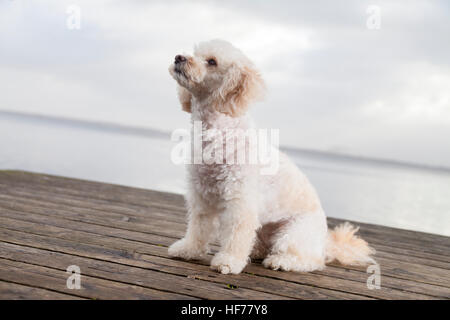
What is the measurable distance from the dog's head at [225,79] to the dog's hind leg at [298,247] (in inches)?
33.6

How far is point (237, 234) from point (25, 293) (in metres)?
1.17

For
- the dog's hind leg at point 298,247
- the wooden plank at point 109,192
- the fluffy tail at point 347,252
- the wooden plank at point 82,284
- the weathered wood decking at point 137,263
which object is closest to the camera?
the wooden plank at point 82,284

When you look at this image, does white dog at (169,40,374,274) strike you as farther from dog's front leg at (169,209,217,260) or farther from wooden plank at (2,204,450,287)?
wooden plank at (2,204,450,287)

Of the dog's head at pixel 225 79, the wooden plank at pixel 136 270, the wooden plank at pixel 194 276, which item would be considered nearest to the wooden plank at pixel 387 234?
the wooden plank at pixel 136 270

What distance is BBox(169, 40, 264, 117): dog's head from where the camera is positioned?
2.35m

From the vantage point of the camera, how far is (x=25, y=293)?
182cm

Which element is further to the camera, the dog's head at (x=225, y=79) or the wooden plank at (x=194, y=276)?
the dog's head at (x=225, y=79)

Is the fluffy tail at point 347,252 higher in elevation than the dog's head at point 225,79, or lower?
lower

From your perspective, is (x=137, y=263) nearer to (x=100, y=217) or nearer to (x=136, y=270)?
(x=136, y=270)

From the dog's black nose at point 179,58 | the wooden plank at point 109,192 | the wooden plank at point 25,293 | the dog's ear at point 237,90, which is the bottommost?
the wooden plank at point 25,293

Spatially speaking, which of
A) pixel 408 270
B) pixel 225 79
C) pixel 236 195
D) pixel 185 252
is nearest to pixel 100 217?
pixel 185 252

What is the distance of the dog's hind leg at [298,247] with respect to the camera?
2.61 metres

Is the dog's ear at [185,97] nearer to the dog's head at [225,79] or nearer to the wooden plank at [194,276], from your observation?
the dog's head at [225,79]

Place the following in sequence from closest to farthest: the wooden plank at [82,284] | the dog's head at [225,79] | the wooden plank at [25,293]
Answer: the wooden plank at [25,293] → the wooden plank at [82,284] → the dog's head at [225,79]
